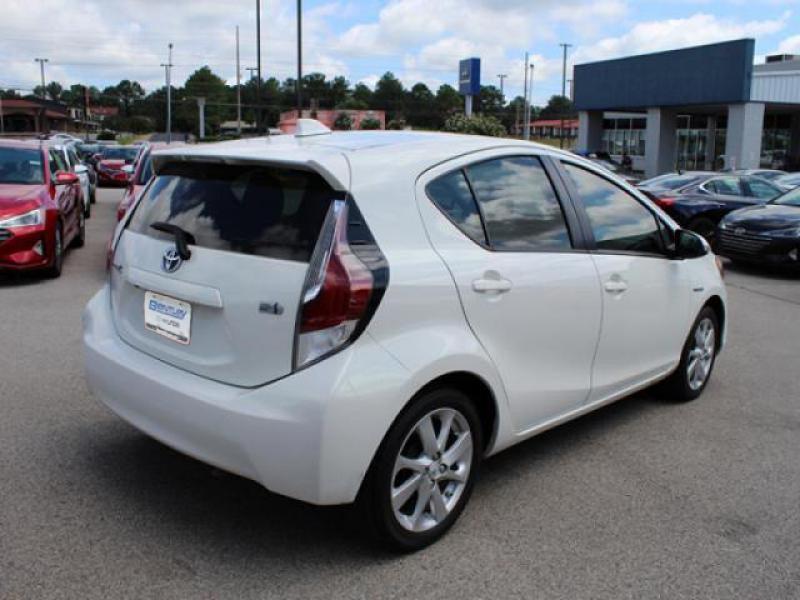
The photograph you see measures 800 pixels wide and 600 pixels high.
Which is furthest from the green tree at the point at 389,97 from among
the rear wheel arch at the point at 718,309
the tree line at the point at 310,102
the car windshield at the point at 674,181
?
the rear wheel arch at the point at 718,309

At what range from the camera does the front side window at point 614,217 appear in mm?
4281

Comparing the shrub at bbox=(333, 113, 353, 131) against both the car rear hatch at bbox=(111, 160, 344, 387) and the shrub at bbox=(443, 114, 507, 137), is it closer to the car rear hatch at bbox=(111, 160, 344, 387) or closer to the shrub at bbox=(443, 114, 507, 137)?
the shrub at bbox=(443, 114, 507, 137)

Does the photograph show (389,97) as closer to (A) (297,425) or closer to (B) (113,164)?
(B) (113,164)

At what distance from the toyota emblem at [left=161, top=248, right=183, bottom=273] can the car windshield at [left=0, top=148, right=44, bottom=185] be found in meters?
7.56

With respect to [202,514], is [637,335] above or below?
above

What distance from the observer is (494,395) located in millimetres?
3537

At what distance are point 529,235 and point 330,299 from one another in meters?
1.31

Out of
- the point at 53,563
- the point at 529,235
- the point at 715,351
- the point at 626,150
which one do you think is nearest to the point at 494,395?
the point at 529,235

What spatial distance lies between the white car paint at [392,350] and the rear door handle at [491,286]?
0.07 ft

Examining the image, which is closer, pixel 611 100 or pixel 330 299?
pixel 330 299

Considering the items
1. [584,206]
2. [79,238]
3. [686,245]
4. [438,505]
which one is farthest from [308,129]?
[79,238]

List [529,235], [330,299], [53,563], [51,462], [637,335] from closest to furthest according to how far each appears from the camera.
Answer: [330,299] < [53,563] < [529,235] < [51,462] < [637,335]

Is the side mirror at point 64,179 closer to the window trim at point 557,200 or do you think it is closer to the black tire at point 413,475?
the window trim at point 557,200

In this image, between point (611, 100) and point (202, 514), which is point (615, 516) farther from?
point (611, 100)
